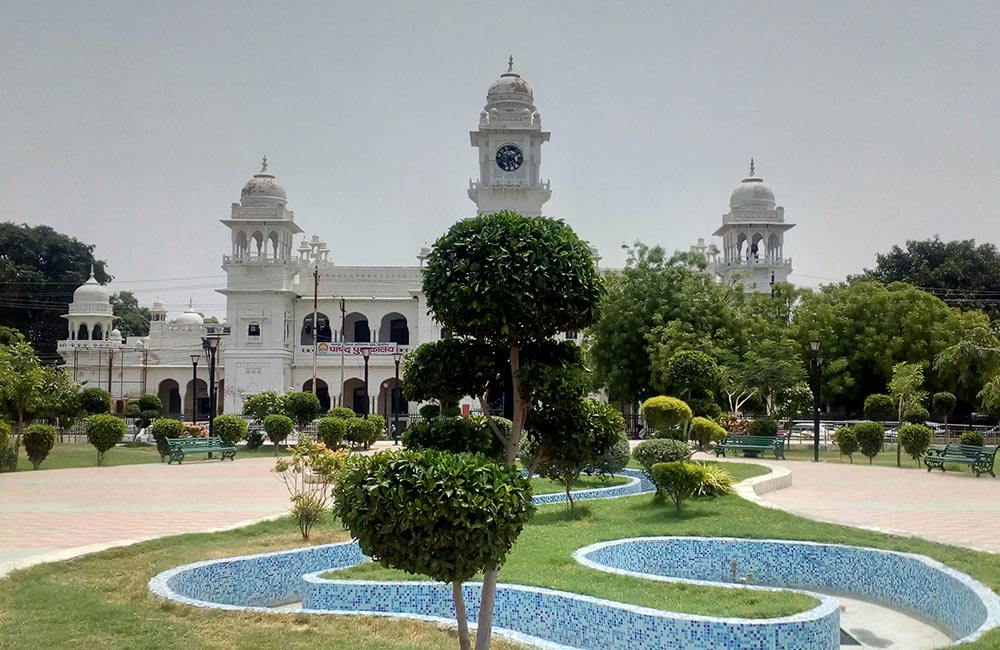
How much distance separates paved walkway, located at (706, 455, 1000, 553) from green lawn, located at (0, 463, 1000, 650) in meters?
Answer: 1.21

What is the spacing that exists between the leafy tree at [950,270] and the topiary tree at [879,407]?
22210 millimetres

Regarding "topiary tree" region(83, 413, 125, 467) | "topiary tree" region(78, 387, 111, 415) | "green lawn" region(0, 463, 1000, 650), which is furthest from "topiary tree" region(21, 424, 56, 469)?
"green lawn" region(0, 463, 1000, 650)

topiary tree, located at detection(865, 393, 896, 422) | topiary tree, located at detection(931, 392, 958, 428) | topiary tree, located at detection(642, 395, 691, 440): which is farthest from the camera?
topiary tree, located at detection(931, 392, 958, 428)

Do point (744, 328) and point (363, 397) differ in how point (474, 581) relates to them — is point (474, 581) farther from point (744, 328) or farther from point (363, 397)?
point (363, 397)

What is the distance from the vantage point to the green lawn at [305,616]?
22.3 feet

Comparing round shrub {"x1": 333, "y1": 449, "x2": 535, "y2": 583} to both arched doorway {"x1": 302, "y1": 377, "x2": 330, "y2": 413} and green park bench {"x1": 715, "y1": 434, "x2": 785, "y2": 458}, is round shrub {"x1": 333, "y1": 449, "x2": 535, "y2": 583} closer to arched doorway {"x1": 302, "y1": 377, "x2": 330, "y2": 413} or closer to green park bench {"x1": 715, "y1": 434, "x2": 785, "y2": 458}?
green park bench {"x1": 715, "y1": 434, "x2": 785, "y2": 458}

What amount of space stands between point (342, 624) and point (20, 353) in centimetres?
3167

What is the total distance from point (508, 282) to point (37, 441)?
2043 centimetres

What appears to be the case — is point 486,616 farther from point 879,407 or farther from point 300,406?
point 879,407

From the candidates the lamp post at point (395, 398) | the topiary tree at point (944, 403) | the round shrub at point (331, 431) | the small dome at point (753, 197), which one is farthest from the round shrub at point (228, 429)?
the small dome at point (753, 197)

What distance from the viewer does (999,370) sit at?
32.9 m

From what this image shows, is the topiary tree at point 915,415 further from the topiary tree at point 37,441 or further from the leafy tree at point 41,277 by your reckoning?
the leafy tree at point 41,277

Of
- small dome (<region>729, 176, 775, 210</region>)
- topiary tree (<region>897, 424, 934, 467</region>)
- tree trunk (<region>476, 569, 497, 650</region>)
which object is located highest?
small dome (<region>729, 176, 775, 210</region>)

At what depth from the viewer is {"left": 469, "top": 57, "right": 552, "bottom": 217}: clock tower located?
159 ft
